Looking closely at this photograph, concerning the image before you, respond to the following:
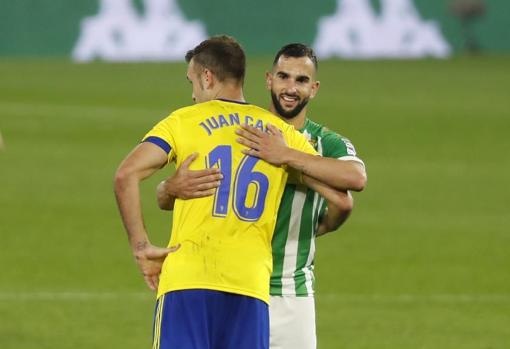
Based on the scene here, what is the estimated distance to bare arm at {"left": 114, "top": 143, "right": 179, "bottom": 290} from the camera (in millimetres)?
5516

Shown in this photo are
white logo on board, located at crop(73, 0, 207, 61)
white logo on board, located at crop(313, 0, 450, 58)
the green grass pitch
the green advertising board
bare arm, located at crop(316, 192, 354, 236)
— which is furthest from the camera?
white logo on board, located at crop(313, 0, 450, 58)

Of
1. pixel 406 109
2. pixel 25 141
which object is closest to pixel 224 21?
pixel 406 109

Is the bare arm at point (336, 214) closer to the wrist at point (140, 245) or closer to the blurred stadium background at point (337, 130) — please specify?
the wrist at point (140, 245)

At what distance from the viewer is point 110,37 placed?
3125 centimetres

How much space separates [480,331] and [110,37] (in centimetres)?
2204

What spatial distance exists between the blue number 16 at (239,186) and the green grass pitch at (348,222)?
3.91 meters

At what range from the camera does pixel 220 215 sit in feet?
18.4

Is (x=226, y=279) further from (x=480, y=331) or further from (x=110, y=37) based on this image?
(x=110, y=37)

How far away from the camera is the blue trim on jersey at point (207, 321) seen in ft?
18.1

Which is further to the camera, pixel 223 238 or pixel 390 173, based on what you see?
pixel 390 173

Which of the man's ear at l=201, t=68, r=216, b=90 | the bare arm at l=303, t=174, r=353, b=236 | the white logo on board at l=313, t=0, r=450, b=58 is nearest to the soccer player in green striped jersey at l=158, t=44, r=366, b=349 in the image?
the bare arm at l=303, t=174, r=353, b=236

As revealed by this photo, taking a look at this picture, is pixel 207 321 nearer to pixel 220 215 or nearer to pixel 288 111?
pixel 220 215

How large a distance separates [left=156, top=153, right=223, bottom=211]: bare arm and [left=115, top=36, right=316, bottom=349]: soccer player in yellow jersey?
29 mm

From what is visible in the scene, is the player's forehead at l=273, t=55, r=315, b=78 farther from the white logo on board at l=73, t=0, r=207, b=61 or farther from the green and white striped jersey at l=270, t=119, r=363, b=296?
the white logo on board at l=73, t=0, r=207, b=61
